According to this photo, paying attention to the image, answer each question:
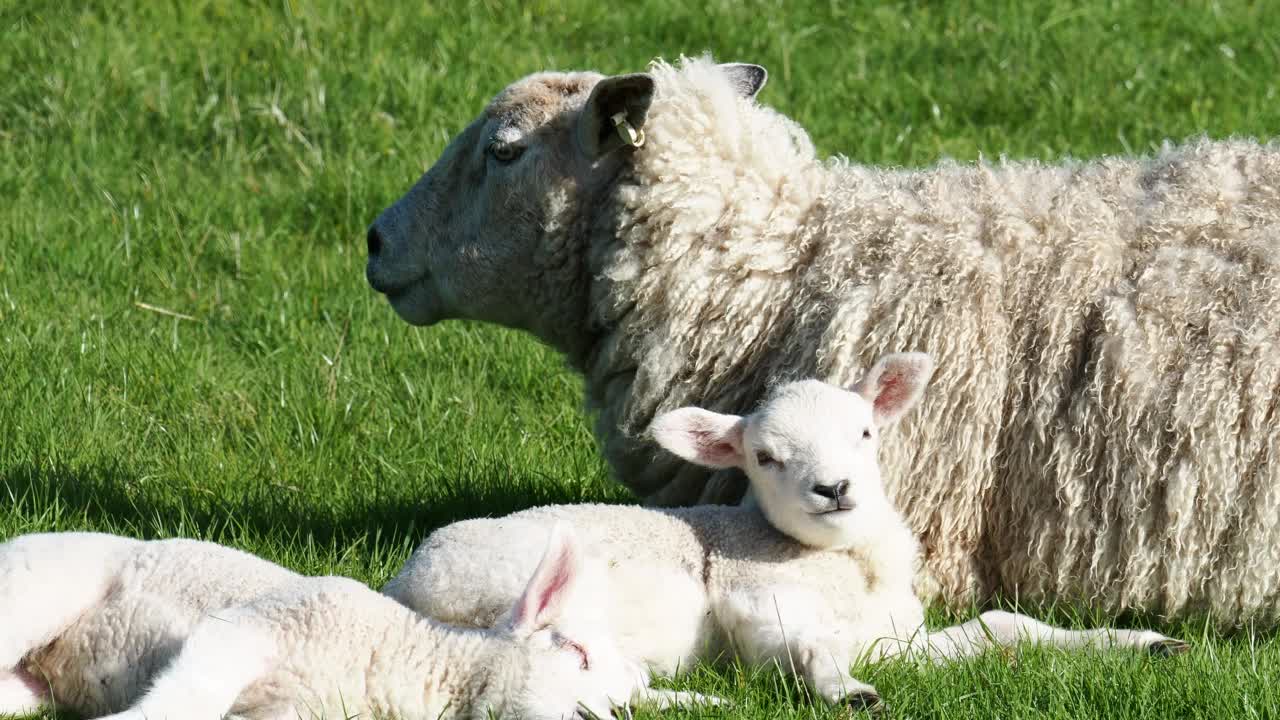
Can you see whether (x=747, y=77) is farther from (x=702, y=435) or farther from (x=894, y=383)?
(x=702, y=435)

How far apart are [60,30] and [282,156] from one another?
5.62 feet

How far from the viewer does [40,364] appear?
20.7 feet

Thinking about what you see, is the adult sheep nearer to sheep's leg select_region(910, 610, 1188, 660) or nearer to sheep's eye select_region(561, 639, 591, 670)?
sheep's leg select_region(910, 610, 1188, 660)

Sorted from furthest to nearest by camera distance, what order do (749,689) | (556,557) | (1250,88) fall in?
(1250,88) < (749,689) < (556,557)

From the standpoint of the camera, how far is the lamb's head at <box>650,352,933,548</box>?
4160 mm

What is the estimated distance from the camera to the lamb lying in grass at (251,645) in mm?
3529

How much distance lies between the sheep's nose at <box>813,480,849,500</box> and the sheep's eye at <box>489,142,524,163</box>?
A: 1639 millimetres

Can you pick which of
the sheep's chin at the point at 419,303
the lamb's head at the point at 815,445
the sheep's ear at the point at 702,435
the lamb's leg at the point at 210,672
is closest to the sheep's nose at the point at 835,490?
the lamb's head at the point at 815,445

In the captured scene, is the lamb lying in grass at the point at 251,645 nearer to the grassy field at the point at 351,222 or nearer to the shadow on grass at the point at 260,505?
the grassy field at the point at 351,222

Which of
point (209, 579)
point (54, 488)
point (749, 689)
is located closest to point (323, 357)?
point (54, 488)

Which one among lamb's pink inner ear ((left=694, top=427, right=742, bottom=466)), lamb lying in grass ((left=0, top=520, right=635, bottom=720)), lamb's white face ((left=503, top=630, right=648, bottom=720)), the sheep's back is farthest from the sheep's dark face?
lamb's white face ((left=503, top=630, right=648, bottom=720))

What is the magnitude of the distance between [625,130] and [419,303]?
0.92 metres

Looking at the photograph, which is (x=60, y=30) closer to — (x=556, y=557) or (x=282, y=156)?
(x=282, y=156)

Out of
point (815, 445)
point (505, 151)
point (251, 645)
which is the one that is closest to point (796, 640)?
point (815, 445)
